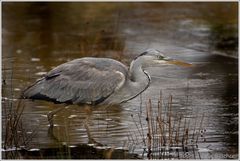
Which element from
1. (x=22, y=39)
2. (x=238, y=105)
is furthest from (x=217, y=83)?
(x=22, y=39)

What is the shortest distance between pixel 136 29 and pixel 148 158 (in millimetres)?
10657

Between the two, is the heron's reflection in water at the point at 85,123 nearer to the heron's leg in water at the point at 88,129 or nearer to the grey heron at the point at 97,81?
the heron's leg in water at the point at 88,129

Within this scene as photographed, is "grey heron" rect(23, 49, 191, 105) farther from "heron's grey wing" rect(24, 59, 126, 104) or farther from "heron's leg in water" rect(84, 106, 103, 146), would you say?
"heron's leg in water" rect(84, 106, 103, 146)

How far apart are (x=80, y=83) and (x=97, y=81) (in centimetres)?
23

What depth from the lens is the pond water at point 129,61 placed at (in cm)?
888

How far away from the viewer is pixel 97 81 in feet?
30.0

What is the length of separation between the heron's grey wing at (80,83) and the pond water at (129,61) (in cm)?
26

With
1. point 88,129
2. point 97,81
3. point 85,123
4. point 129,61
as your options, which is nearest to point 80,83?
point 97,81

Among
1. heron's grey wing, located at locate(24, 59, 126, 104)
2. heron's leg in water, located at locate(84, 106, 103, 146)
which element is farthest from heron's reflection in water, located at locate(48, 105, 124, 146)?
heron's grey wing, located at locate(24, 59, 126, 104)

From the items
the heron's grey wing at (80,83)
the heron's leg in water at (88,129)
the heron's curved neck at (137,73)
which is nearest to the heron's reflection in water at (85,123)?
the heron's leg in water at (88,129)

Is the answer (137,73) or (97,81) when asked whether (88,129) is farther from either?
(137,73)

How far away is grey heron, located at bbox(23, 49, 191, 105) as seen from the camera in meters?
9.13

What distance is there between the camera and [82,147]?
27.8 ft

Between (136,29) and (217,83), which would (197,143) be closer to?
(217,83)
